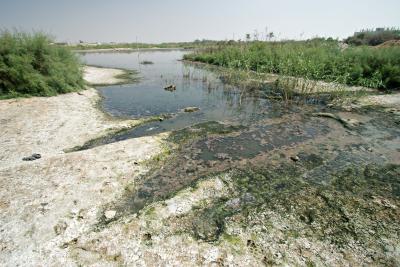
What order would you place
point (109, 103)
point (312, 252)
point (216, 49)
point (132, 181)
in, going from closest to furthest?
point (312, 252), point (132, 181), point (109, 103), point (216, 49)

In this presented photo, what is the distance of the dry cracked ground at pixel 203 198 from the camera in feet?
9.08

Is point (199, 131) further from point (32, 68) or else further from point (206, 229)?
point (32, 68)

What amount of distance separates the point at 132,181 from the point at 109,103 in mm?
6719

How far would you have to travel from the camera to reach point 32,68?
9703 millimetres

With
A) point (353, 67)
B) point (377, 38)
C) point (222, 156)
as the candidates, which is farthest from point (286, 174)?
point (377, 38)

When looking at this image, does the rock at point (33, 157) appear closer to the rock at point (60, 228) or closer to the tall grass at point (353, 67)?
the rock at point (60, 228)

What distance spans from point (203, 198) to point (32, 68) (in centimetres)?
975

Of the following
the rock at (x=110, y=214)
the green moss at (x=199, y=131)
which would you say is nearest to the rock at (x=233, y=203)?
the rock at (x=110, y=214)

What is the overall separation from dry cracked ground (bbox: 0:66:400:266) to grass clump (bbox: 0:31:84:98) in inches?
158

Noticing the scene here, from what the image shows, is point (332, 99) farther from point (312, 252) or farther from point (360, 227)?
point (312, 252)

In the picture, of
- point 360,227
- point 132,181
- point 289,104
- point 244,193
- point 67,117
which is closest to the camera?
point 360,227

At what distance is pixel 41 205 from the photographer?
11.5 ft

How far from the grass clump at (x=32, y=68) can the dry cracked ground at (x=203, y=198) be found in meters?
4.00

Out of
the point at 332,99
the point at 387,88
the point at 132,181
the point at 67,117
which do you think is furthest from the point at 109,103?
the point at 387,88
